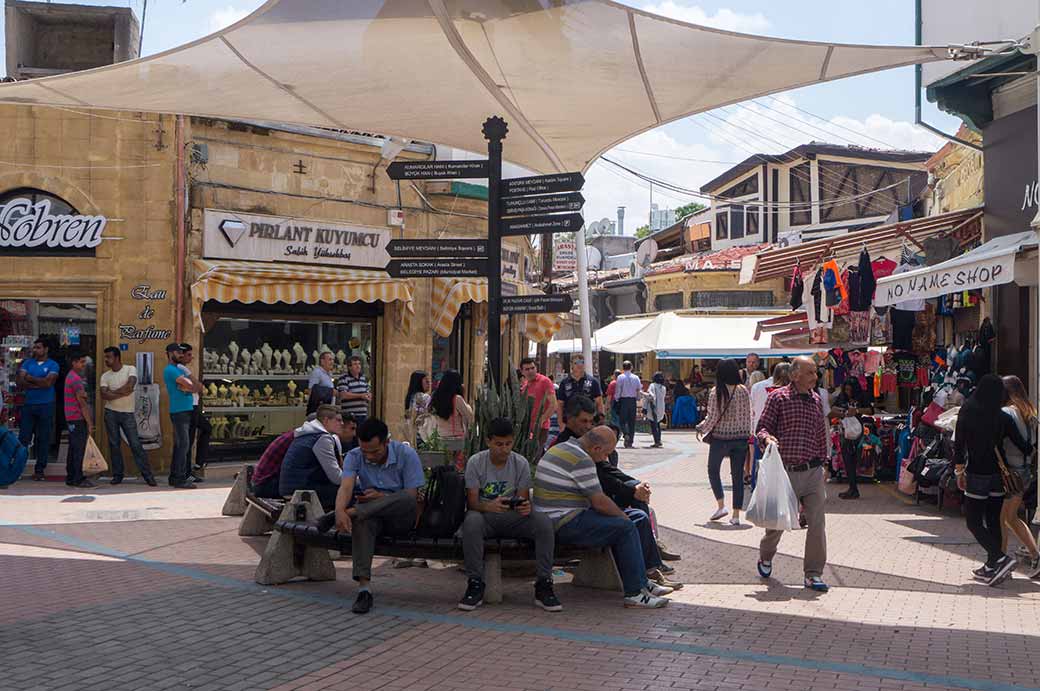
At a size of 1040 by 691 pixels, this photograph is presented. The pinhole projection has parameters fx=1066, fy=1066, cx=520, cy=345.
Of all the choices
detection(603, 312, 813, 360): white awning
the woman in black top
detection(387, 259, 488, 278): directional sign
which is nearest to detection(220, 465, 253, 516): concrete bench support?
detection(387, 259, 488, 278): directional sign

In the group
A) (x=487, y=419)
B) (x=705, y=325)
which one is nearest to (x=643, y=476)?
(x=487, y=419)

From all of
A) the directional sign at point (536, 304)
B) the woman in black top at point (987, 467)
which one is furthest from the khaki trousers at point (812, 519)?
the directional sign at point (536, 304)

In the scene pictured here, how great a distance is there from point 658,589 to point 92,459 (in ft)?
27.5

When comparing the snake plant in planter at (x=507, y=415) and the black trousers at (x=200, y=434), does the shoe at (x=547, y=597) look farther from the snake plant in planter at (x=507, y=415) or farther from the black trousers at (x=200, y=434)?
the black trousers at (x=200, y=434)

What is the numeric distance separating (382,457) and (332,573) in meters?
1.17

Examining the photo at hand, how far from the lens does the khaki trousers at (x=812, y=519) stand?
7.71m

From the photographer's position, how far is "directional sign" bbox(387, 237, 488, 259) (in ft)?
30.9

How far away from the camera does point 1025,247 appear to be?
32.5 feet

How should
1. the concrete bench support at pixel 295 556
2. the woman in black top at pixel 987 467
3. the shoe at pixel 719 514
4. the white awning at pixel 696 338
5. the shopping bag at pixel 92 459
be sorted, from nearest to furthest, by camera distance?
the concrete bench support at pixel 295 556 → the woman in black top at pixel 987 467 → the shoe at pixel 719 514 → the shopping bag at pixel 92 459 → the white awning at pixel 696 338

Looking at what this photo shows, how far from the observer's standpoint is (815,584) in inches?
303

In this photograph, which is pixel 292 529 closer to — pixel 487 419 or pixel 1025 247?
pixel 487 419

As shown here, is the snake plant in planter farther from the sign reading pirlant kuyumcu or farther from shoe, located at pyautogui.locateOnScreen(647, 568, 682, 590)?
the sign reading pirlant kuyumcu

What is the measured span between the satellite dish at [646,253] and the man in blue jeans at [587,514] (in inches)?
1371

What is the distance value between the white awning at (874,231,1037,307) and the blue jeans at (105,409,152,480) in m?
9.20
